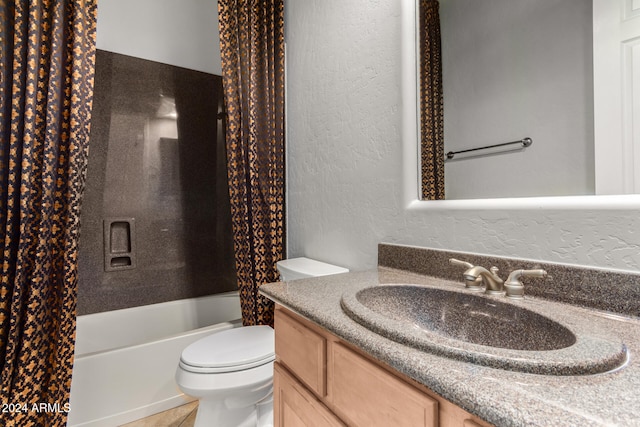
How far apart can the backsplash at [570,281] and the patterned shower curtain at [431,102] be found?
25cm

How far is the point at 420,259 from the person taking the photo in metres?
1.04

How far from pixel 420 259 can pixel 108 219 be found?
6.34 ft

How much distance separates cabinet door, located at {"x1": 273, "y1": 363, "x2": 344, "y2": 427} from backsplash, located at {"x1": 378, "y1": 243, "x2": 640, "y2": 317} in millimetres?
527

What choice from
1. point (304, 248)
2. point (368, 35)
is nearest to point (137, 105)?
point (304, 248)

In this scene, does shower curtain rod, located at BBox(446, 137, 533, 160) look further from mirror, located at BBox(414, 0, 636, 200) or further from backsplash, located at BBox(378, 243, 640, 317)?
backsplash, located at BBox(378, 243, 640, 317)

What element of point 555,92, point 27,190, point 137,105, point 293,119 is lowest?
point 27,190

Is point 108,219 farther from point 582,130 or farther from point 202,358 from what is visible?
point 582,130

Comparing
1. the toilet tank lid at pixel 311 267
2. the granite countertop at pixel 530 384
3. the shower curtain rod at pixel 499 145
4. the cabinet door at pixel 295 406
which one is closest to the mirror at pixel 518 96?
the shower curtain rod at pixel 499 145

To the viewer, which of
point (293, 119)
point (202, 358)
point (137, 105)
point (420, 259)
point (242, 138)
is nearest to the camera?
point (420, 259)

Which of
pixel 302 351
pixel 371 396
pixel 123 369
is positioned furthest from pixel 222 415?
pixel 371 396

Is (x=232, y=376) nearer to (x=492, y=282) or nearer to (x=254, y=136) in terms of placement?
(x=492, y=282)

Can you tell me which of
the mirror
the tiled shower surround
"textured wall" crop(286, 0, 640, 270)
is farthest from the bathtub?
the mirror

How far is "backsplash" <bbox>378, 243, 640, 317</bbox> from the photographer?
63 centimetres

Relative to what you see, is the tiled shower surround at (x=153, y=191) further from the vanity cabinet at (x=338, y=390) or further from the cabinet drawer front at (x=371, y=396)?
the cabinet drawer front at (x=371, y=396)
